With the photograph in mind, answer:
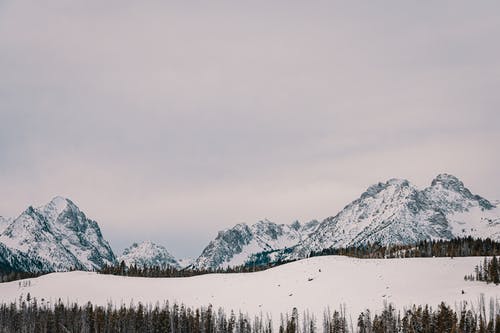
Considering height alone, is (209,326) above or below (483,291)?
below

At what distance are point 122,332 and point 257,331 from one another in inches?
1910

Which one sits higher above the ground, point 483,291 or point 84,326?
point 483,291

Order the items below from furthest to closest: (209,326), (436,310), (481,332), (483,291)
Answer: (209,326)
(483,291)
(436,310)
(481,332)

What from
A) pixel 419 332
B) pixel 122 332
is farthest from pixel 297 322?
pixel 122 332

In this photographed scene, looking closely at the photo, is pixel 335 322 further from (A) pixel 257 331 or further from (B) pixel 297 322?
(A) pixel 257 331

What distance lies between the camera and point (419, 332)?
158625mm


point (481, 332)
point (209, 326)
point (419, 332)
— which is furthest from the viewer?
point (209, 326)

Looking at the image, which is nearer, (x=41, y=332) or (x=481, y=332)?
(x=481, y=332)

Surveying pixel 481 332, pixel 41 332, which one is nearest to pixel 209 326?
pixel 41 332

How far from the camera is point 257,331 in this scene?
194m

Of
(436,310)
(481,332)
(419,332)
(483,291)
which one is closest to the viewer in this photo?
(481,332)

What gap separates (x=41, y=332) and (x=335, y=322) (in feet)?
348

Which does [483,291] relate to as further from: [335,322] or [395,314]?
[335,322]

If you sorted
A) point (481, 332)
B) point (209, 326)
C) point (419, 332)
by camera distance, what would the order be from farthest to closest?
point (209, 326), point (419, 332), point (481, 332)
